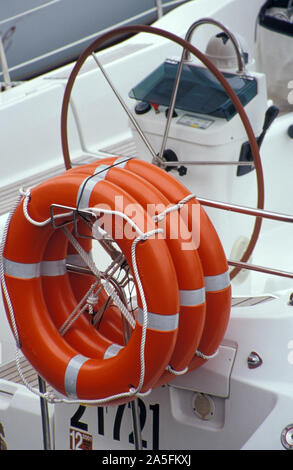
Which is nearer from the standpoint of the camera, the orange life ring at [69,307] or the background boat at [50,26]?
the orange life ring at [69,307]

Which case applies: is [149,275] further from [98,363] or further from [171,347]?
[98,363]

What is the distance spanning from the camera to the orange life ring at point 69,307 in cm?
142

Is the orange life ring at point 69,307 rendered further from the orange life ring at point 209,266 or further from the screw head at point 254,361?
the screw head at point 254,361

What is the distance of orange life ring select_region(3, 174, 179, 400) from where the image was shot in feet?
4.66

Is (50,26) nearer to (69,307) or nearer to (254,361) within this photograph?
(69,307)

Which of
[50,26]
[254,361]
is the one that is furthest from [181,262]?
[50,26]

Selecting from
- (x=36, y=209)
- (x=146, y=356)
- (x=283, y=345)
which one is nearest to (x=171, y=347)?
(x=146, y=356)

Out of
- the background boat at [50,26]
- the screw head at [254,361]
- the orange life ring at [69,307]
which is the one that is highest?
the orange life ring at [69,307]

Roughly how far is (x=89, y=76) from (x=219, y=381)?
195cm

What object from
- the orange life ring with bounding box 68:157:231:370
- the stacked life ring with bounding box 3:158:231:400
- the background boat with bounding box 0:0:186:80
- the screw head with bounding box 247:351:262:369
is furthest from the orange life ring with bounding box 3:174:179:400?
the background boat with bounding box 0:0:186:80


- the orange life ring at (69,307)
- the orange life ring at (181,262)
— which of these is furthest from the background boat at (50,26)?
the orange life ring at (181,262)

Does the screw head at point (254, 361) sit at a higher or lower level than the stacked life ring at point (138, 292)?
lower

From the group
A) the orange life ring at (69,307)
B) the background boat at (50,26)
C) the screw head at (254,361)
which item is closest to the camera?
the orange life ring at (69,307)

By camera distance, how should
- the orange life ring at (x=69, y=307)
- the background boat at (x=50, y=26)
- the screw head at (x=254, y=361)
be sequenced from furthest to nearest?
1. the background boat at (x=50, y=26)
2. the screw head at (x=254, y=361)
3. the orange life ring at (x=69, y=307)
